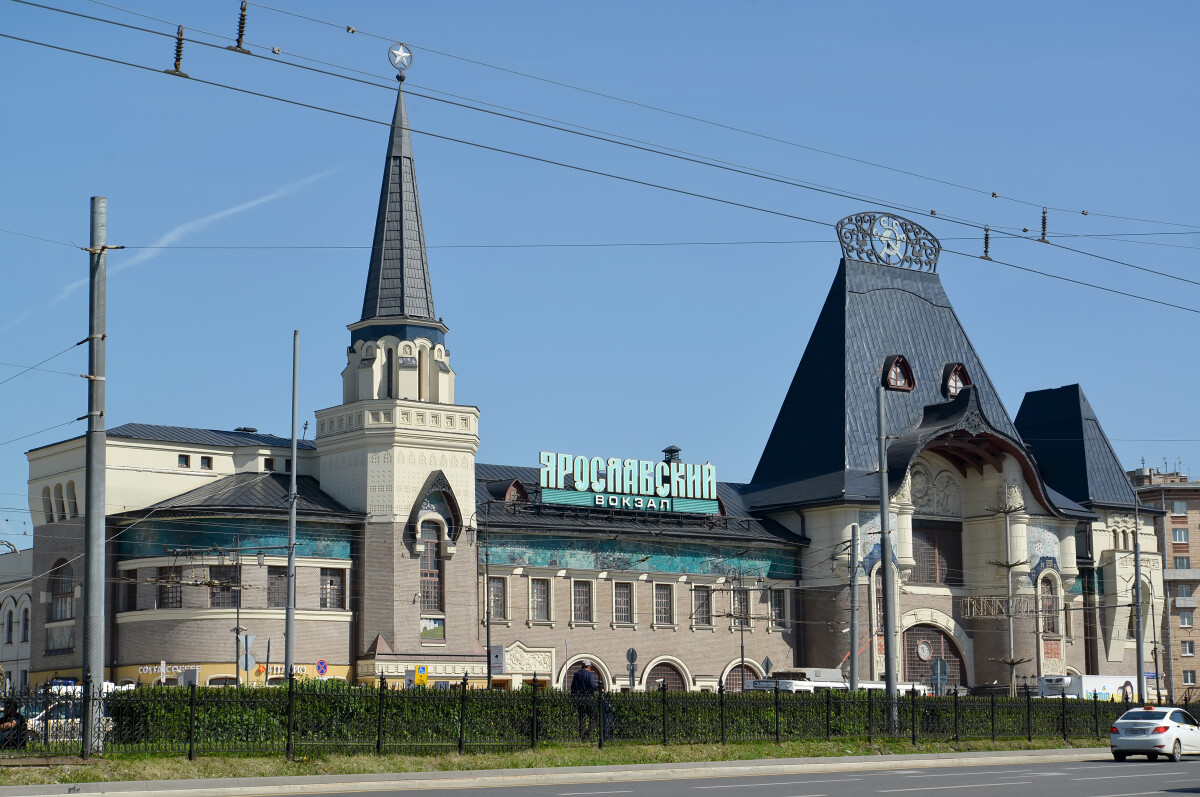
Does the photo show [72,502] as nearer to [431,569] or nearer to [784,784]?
[431,569]

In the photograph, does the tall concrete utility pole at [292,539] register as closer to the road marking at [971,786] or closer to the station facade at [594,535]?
the station facade at [594,535]

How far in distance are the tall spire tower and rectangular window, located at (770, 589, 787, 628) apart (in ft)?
54.7

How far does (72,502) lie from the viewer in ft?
190

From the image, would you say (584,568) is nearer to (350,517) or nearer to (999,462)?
(350,517)

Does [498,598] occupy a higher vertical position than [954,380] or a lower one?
lower

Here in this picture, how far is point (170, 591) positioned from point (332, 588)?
5.73m

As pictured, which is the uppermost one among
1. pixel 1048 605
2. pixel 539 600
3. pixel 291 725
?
pixel 539 600

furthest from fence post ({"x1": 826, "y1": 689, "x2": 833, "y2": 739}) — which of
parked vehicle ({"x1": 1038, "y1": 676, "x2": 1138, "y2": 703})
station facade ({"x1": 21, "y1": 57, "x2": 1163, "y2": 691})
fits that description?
parked vehicle ({"x1": 1038, "y1": 676, "x2": 1138, "y2": 703})

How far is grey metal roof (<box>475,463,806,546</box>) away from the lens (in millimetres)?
61844

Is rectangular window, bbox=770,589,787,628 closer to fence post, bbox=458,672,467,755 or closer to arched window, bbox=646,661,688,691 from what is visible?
arched window, bbox=646,661,688,691

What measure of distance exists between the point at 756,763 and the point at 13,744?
16.0 meters

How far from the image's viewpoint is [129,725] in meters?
28.7

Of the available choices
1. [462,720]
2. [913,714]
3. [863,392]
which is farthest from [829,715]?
[863,392]

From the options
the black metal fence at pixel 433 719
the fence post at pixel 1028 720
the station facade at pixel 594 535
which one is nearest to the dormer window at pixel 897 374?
the station facade at pixel 594 535
